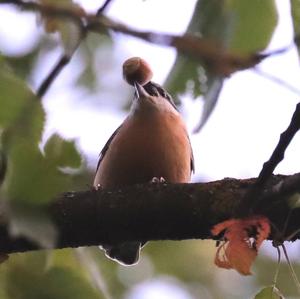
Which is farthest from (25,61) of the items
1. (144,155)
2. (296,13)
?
(144,155)

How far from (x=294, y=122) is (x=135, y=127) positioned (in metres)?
1.65

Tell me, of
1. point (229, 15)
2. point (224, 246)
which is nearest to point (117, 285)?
point (224, 246)

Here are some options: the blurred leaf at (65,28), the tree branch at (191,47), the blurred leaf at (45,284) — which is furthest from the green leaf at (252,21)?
the blurred leaf at (45,284)

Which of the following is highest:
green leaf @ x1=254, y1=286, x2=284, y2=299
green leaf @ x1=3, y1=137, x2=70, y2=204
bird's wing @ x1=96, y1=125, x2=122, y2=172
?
bird's wing @ x1=96, y1=125, x2=122, y2=172

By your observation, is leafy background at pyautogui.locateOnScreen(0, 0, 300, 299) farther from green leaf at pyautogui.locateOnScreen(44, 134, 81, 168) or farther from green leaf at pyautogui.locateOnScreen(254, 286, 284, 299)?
green leaf at pyautogui.locateOnScreen(254, 286, 284, 299)

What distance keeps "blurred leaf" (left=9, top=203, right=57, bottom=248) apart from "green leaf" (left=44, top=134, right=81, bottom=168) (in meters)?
0.06

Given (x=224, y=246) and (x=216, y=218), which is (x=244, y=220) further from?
(x=216, y=218)

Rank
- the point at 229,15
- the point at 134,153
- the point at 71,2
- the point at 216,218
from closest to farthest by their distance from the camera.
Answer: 1. the point at 71,2
2. the point at 229,15
3. the point at 216,218
4. the point at 134,153

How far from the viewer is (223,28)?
0.95 metres

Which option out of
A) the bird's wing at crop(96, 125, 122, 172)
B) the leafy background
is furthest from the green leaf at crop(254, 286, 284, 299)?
the bird's wing at crop(96, 125, 122, 172)

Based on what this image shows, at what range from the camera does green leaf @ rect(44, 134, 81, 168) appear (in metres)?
0.71

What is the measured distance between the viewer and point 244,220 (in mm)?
1168

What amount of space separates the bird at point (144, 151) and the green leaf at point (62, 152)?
1777 mm

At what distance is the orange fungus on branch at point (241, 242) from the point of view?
3.58ft
